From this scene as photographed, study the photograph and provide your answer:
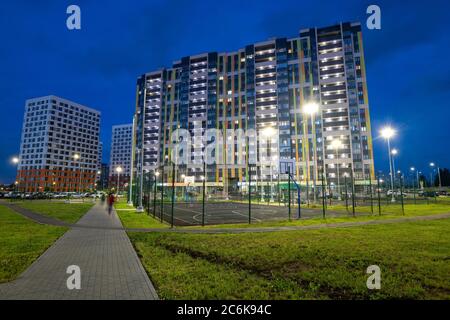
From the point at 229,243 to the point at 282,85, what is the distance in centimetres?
10162

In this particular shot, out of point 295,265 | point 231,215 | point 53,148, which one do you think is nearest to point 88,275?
point 295,265

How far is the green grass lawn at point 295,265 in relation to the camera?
5.52 m

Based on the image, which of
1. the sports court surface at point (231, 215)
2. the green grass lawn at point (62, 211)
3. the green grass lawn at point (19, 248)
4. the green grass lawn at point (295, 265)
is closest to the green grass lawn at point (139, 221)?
the sports court surface at point (231, 215)

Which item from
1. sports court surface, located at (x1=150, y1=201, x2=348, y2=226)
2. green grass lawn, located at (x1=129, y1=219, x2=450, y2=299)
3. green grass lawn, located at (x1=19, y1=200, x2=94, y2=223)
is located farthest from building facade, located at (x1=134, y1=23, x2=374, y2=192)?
green grass lawn, located at (x1=129, y1=219, x2=450, y2=299)

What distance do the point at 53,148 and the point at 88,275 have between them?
160m

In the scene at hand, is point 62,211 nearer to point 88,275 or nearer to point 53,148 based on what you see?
point 88,275

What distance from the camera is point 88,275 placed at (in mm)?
6703

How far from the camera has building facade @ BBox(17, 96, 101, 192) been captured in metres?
133

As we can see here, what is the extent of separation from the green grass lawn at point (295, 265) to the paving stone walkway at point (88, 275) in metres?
0.43

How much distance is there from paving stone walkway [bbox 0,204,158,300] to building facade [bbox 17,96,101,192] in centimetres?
14441

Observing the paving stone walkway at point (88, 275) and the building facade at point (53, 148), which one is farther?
the building facade at point (53, 148)

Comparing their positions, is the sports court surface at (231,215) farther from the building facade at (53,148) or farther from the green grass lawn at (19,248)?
the building facade at (53,148)
